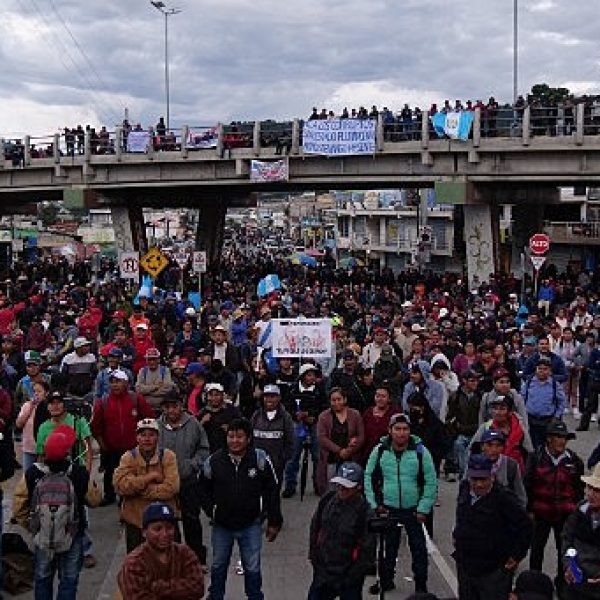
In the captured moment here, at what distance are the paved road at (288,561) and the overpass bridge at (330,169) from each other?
19.3m

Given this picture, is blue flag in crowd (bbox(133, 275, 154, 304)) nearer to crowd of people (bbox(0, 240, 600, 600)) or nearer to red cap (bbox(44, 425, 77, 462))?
crowd of people (bbox(0, 240, 600, 600))

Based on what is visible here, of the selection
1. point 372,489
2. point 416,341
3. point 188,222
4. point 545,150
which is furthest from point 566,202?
point 188,222

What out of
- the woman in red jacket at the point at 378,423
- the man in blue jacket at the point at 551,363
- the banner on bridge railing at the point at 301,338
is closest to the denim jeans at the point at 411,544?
the woman in red jacket at the point at 378,423

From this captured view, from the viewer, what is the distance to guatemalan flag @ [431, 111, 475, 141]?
28.6m

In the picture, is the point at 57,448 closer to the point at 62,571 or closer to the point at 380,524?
the point at 62,571

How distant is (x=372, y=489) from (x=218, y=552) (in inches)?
47.3

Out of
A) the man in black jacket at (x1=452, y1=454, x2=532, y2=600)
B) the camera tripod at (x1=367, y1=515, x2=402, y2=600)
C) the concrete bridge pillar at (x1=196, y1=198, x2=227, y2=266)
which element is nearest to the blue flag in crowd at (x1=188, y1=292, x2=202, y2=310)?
the camera tripod at (x1=367, y1=515, x2=402, y2=600)

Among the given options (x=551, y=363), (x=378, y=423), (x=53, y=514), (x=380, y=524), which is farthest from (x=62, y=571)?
(x=551, y=363)

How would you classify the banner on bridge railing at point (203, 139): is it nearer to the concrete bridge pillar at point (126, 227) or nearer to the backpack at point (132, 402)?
the concrete bridge pillar at point (126, 227)

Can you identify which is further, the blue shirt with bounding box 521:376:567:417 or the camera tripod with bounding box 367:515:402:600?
the blue shirt with bounding box 521:376:567:417

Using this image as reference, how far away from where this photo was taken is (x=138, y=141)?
34.7 meters

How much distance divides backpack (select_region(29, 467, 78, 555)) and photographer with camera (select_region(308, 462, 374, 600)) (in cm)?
166

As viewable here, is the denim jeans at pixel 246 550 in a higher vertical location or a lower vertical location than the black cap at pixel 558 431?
lower

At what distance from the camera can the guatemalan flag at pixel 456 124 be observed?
94.0 feet
